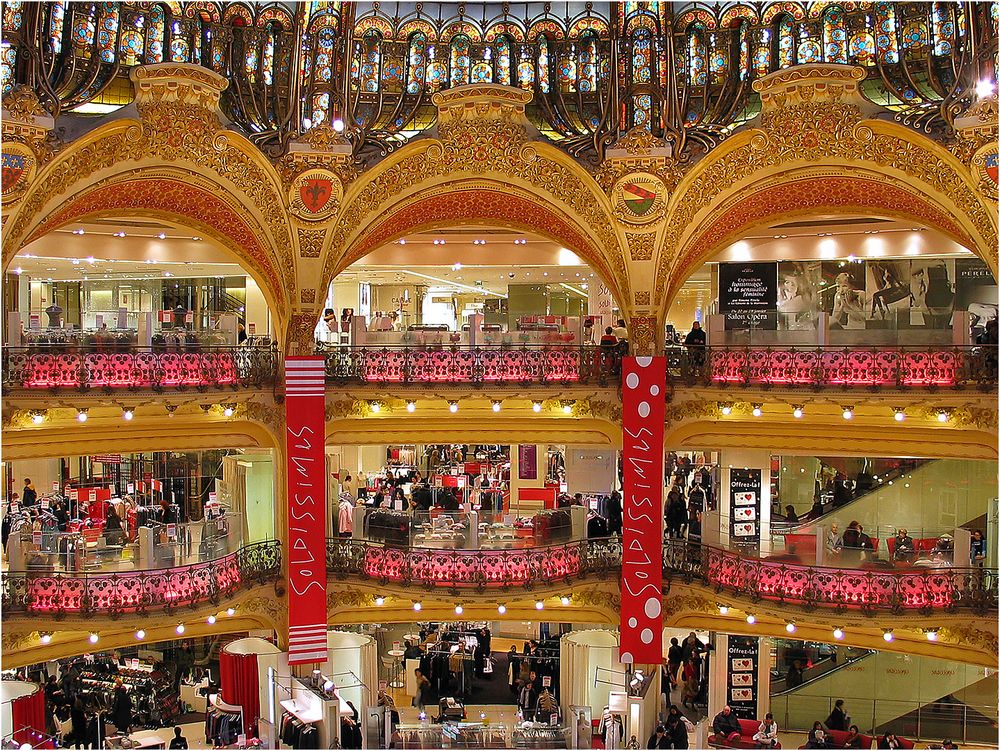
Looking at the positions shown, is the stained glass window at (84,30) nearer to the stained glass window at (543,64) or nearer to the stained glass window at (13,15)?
the stained glass window at (13,15)

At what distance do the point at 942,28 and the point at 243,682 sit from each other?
1881 cm

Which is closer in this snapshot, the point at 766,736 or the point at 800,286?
the point at 766,736

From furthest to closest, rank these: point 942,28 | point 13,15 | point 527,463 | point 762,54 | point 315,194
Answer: point 527,463 → point 315,194 → point 762,54 → point 942,28 → point 13,15

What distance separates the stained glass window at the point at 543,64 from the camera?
20.9 m

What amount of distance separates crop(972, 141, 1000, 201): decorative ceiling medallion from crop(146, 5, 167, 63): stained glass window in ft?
49.7

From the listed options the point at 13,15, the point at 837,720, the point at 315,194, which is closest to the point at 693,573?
the point at 837,720

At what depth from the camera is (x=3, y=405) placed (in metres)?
18.5

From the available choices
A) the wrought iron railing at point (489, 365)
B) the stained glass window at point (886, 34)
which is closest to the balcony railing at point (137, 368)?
the wrought iron railing at point (489, 365)

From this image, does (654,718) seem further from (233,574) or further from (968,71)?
(968,71)

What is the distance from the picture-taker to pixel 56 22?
59.3 ft

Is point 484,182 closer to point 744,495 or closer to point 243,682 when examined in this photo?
point 744,495

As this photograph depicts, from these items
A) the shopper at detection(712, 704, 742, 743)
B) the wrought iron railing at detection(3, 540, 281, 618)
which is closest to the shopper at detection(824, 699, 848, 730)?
the shopper at detection(712, 704, 742, 743)

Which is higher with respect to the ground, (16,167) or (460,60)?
(460,60)

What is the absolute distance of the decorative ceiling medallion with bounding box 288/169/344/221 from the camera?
2050 centimetres
